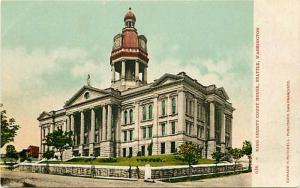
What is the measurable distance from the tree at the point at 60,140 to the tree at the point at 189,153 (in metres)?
1.48

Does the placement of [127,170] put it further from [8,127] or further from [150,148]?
[8,127]

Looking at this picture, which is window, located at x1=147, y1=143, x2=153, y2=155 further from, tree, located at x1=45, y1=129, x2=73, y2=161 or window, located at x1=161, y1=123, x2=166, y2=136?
tree, located at x1=45, y1=129, x2=73, y2=161

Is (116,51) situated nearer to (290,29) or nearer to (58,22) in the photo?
(58,22)

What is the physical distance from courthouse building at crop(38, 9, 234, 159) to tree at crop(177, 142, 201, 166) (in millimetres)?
66

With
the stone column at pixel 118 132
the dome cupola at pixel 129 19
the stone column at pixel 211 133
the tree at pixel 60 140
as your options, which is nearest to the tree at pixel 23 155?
the tree at pixel 60 140

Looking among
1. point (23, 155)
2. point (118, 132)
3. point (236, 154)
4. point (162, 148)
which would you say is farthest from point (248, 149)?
point (23, 155)

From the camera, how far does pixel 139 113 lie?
7273 millimetres

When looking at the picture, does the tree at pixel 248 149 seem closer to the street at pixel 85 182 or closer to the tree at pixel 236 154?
the tree at pixel 236 154

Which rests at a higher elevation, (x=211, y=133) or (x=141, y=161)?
(x=211, y=133)

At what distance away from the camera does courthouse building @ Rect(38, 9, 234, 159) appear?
7.08 m

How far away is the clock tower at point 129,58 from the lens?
6.98 m

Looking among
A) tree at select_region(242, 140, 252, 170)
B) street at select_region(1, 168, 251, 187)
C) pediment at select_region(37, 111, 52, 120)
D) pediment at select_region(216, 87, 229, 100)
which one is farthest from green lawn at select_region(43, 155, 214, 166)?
pediment at select_region(216, 87, 229, 100)

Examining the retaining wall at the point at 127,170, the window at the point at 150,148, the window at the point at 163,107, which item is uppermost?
the window at the point at 163,107

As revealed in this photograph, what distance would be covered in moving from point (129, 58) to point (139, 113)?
0.74 metres
